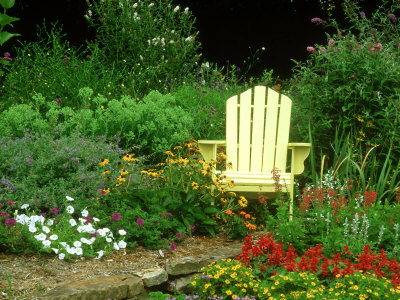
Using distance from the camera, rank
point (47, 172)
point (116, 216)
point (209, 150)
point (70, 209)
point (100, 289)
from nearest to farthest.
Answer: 1. point (100, 289)
2. point (70, 209)
3. point (116, 216)
4. point (47, 172)
5. point (209, 150)

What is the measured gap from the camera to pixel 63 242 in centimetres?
319

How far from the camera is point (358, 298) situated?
2.68 metres

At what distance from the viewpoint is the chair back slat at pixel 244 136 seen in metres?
5.02

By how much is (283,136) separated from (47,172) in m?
2.22

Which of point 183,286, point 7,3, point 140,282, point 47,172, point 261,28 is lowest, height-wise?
point 183,286

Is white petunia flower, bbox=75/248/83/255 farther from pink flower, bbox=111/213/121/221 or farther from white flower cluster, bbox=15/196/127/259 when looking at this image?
pink flower, bbox=111/213/121/221

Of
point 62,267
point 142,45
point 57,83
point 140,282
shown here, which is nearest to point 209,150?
point 140,282

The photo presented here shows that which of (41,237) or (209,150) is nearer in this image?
(41,237)

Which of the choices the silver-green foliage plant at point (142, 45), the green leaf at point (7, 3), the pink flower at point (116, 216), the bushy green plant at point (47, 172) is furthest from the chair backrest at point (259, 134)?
the green leaf at point (7, 3)

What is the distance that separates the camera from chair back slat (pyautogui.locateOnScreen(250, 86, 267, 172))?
504 centimetres

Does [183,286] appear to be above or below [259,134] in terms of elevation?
below

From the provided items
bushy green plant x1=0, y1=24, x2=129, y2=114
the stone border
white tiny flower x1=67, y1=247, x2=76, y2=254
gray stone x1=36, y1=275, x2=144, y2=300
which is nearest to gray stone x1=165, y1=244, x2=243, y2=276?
the stone border

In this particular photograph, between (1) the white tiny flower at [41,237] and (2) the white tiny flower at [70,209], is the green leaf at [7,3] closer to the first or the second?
(1) the white tiny flower at [41,237]

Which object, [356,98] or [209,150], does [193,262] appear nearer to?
[209,150]
